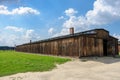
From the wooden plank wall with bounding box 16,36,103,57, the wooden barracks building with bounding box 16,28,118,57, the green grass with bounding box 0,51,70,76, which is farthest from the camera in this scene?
the wooden barracks building with bounding box 16,28,118,57

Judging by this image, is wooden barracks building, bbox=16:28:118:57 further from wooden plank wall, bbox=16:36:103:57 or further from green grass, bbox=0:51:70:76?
green grass, bbox=0:51:70:76

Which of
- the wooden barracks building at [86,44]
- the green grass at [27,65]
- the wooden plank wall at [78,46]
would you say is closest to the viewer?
the green grass at [27,65]

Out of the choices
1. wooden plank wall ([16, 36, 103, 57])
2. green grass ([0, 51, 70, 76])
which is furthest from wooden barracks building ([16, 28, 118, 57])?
green grass ([0, 51, 70, 76])

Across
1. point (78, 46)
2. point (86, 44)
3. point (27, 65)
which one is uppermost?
point (86, 44)

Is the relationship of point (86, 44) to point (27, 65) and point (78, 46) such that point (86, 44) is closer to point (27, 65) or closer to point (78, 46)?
point (78, 46)

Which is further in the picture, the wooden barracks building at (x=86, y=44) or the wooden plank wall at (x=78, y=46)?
the wooden barracks building at (x=86, y=44)

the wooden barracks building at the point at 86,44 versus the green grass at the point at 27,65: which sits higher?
the wooden barracks building at the point at 86,44

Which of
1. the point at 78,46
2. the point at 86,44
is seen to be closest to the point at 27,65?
the point at 78,46

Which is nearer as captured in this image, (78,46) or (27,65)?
(27,65)

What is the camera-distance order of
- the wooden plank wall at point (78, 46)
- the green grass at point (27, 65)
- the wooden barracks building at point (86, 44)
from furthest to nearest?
the wooden barracks building at point (86, 44) → the wooden plank wall at point (78, 46) → the green grass at point (27, 65)

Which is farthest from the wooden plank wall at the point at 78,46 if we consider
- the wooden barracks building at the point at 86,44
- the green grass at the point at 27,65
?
the green grass at the point at 27,65

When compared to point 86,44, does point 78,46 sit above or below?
below

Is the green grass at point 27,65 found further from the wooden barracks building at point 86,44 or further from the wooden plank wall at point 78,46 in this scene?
the wooden barracks building at point 86,44

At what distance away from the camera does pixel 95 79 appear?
48.1 ft
